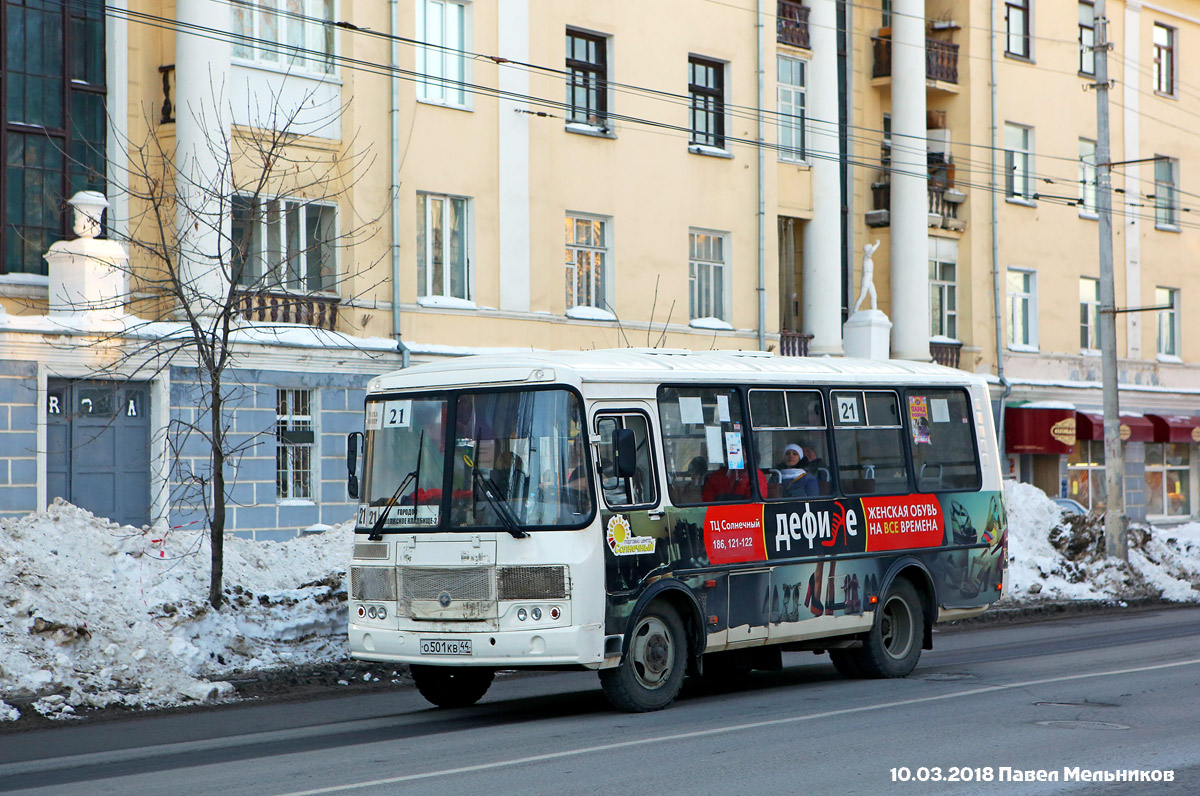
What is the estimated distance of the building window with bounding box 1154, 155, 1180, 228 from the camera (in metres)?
42.0

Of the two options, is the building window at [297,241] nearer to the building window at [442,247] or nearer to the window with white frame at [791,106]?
the building window at [442,247]

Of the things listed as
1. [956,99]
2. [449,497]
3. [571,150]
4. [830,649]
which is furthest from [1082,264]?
[449,497]

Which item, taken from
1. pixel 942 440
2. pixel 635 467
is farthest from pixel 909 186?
pixel 635 467

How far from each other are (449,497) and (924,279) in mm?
24303

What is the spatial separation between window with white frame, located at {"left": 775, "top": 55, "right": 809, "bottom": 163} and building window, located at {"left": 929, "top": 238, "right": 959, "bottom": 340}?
5.30 meters

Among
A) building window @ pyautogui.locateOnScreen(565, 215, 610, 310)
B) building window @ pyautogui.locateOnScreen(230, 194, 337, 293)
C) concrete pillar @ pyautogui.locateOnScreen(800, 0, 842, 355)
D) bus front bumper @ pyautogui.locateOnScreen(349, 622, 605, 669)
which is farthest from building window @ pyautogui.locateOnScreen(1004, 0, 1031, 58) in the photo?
bus front bumper @ pyautogui.locateOnScreen(349, 622, 605, 669)

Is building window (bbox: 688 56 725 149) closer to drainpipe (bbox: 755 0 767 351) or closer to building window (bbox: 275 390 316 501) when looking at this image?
drainpipe (bbox: 755 0 767 351)

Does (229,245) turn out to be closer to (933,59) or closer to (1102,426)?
(933,59)

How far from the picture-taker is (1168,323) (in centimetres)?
4234

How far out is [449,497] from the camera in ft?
39.6

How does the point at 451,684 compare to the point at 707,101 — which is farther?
the point at 707,101

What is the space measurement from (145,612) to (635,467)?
6.08 meters

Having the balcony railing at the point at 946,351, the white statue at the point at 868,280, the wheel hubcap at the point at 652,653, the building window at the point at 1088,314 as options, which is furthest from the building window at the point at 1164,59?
the wheel hubcap at the point at 652,653

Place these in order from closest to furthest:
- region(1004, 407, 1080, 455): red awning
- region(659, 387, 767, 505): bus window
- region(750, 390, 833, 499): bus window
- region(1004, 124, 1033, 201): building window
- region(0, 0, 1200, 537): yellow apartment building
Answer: region(659, 387, 767, 505): bus window, region(750, 390, 833, 499): bus window, region(0, 0, 1200, 537): yellow apartment building, region(1004, 407, 1080, 455): red awning, region(1004, 124, 1033, 201): building window
